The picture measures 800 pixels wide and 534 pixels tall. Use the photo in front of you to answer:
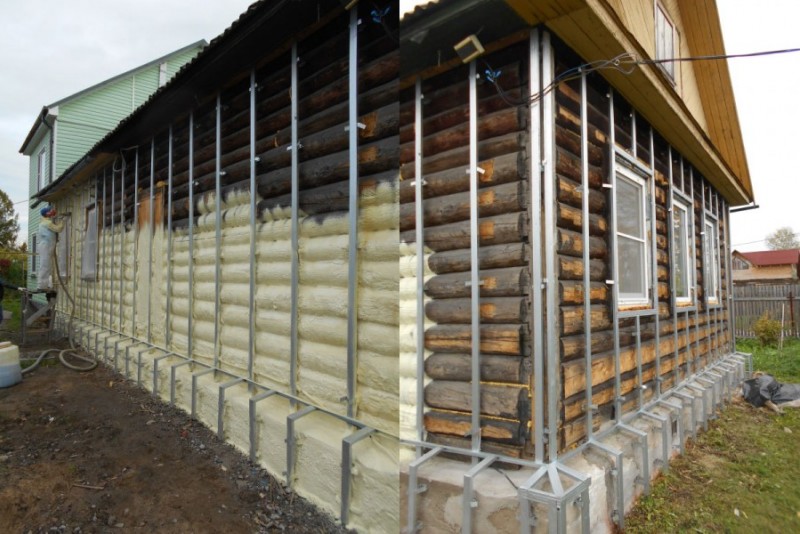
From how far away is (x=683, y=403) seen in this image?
3.26 metres

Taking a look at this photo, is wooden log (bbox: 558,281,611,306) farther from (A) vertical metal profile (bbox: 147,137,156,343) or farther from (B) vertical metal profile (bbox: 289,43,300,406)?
(A) vertical metal profile (bbox: 147,137,156,343)

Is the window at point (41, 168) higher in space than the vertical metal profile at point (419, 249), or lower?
higher

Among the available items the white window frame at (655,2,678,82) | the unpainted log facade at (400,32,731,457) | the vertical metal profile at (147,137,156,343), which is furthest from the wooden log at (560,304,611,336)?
the vertical metal profile at (147,137,156,343)

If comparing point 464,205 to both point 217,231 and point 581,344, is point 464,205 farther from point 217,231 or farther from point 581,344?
point 217,231

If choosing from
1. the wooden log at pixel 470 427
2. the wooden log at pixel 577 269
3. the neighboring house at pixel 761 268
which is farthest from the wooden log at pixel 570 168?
the neighboring house at pixel 761 268

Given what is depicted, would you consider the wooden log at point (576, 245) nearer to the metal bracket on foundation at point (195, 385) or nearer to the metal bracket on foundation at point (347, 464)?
the metal bracket on foundation at point (347, 464)

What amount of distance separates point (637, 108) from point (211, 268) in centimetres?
317

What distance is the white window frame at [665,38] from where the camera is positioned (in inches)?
123

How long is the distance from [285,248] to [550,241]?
1.22 meters

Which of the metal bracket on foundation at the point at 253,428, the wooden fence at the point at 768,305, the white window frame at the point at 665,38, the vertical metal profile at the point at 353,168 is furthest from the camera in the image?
the wooden fence at the point at 768,305

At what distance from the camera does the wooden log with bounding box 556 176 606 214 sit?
1929mm

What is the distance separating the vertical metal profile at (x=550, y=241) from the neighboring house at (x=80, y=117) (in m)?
1.30

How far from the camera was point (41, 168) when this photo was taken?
1.92 metres

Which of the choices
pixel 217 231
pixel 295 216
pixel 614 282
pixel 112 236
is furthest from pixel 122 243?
pixel 614 282
